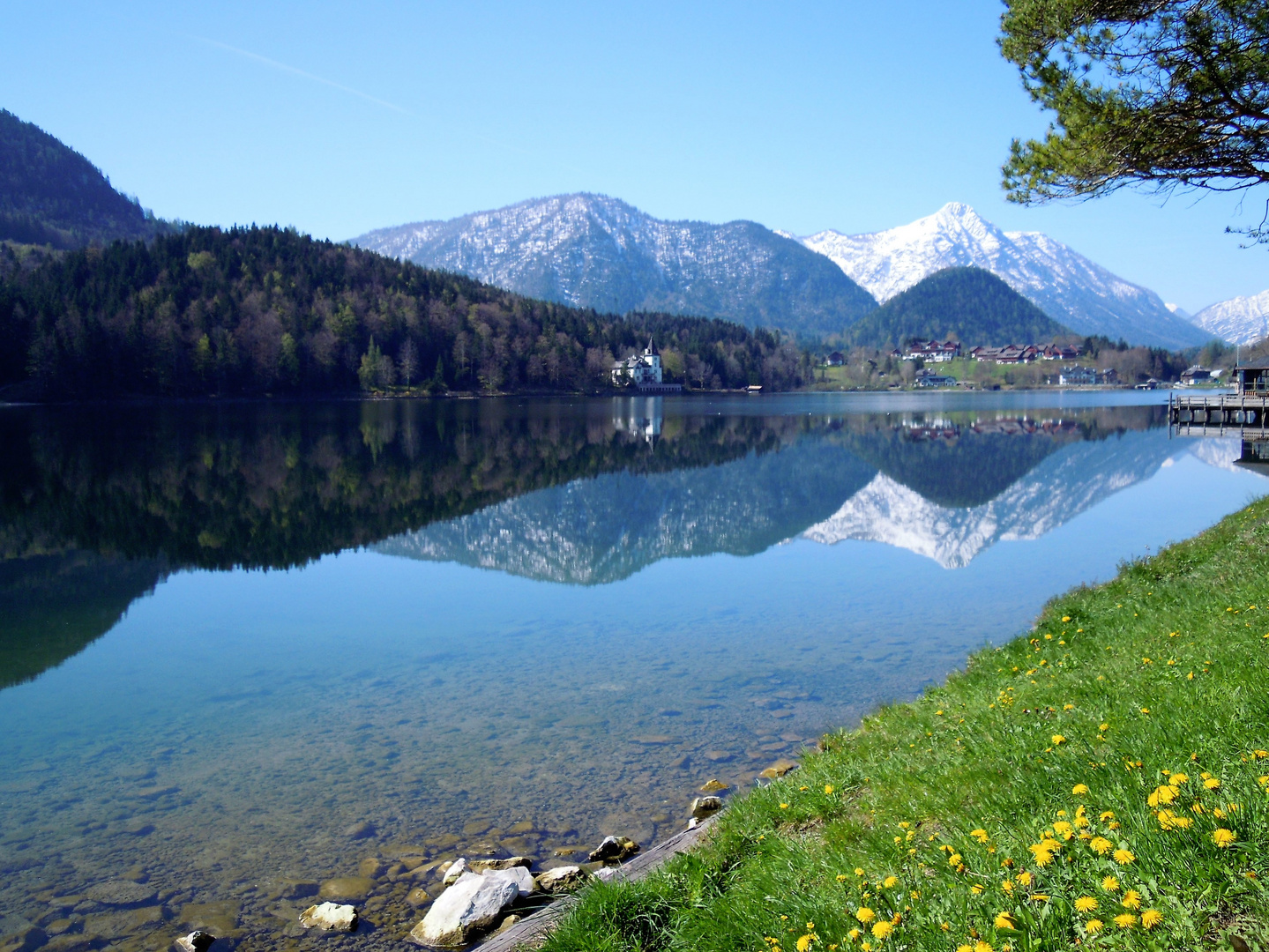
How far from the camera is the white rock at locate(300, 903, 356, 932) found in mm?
7734

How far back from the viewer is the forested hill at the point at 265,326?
11325 centimetres

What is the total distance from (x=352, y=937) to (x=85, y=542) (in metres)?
24.5

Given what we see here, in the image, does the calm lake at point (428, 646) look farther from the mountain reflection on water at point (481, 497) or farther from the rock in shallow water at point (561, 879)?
the rock in shallow water at point (561, 879)

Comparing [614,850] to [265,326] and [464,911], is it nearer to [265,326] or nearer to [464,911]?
[464,911]

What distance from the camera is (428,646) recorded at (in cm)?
1683

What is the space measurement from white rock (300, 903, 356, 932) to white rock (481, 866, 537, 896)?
1.25 metres

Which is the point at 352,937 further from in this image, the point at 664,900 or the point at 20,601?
the point at 20,601

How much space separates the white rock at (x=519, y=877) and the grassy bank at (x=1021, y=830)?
158 cm

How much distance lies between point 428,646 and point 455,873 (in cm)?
874

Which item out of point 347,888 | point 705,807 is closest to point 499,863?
point 347,888

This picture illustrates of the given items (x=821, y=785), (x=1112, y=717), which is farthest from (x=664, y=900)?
(x=1112, y=717)

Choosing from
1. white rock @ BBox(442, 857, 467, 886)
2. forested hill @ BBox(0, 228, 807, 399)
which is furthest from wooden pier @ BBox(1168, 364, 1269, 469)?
forested hill @ BBox(0, 228, 807, 399)

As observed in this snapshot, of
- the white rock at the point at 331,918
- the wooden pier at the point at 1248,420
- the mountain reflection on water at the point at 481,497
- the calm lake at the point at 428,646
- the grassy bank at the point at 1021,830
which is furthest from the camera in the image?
the wooden pier at the point at 1248,420

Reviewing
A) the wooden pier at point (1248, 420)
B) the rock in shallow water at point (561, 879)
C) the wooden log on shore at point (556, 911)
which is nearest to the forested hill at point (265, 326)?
the wooden pier at point (1248, 420)
